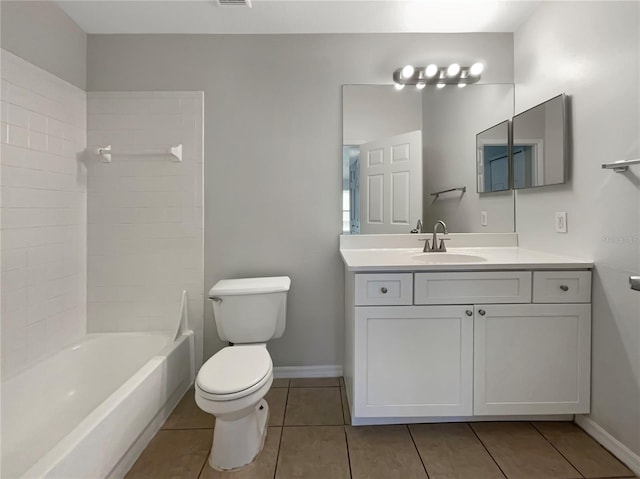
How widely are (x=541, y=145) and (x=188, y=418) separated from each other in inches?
96.2

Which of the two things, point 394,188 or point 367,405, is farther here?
point 394,188

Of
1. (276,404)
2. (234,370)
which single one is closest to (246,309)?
(234,370)

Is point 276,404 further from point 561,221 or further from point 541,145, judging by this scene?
point 541,145

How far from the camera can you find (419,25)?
7.00 feet

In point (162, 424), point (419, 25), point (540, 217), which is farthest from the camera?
point (419, 25)

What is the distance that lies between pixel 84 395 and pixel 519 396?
2272mm

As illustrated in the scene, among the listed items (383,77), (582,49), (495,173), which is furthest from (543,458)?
(383,77)

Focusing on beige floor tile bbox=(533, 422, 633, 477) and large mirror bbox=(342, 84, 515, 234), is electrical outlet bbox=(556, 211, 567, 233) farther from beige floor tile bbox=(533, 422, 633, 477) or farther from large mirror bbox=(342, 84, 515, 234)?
beige floor tile bbox=(533, 422, 633, 477)

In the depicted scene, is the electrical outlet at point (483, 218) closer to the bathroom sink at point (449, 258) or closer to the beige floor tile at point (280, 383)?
the bathroom sink at point (449, 258)

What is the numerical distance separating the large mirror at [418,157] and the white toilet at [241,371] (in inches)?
30.1

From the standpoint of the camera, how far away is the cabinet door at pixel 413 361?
162cm

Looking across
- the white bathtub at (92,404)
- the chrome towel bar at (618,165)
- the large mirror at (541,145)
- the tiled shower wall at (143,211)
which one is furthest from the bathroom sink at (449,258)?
the white bathtub at (92,404)

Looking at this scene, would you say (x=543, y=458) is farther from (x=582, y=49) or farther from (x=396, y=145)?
(x=582, y=49)

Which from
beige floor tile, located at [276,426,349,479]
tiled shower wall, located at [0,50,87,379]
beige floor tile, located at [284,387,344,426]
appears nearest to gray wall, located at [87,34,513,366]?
tiled shower wall, located at [0,50,87,379]
